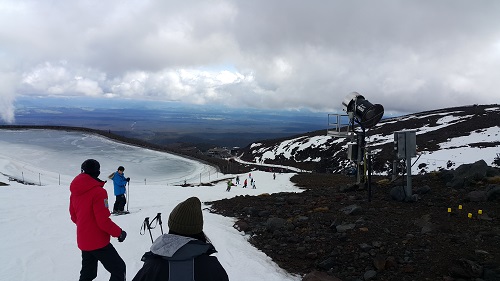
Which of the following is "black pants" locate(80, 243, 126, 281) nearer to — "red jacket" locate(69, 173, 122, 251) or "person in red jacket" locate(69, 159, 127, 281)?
"person in red jacket" locate(69, 159, 127, 281)

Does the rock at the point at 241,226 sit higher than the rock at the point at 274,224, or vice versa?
the rock at the point at 274,224

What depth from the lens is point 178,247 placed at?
7.89ft

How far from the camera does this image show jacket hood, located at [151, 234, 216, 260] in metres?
2.39

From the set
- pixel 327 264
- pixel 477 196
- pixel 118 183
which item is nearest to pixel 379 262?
pixel 327 264

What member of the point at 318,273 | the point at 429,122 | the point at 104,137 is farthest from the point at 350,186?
the point at 104,137

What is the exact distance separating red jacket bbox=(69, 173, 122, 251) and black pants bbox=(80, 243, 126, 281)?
12 centimetres

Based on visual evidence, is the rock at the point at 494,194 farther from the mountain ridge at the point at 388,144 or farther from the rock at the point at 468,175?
the mountain ridge at the point at 388,144

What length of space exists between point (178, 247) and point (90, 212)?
2.59 metres

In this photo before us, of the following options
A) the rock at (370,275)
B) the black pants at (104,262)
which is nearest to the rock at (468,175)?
the rock at (370,275)

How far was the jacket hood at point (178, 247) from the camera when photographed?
239cm

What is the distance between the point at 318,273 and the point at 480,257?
9.17 ft

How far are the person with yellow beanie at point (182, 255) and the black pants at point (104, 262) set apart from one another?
241cm

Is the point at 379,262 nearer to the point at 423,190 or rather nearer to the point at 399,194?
the point at 399,194

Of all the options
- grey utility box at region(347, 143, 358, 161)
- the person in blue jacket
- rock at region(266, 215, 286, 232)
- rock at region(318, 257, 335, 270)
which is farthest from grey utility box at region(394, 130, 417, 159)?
the person in blue jacket
